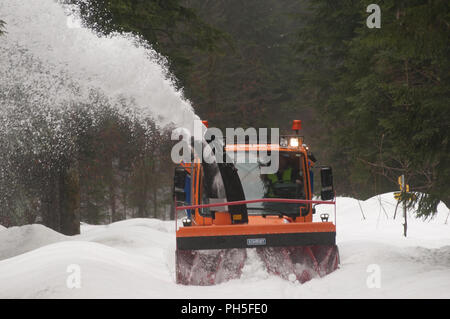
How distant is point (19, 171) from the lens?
1567cm

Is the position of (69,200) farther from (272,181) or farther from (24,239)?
(272,181)

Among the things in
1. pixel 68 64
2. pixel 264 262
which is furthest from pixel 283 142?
pixel 68 64

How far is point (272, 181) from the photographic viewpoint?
820cm

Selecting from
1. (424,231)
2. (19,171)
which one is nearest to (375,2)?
(424,231)

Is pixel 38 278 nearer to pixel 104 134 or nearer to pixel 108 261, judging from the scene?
pixel 108 261

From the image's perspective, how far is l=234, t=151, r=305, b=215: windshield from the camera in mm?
8016

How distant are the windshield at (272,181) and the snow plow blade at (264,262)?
977mm

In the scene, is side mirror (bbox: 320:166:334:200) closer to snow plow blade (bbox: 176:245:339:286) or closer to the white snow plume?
snow plow blade (bbox: 176:245:339:286)

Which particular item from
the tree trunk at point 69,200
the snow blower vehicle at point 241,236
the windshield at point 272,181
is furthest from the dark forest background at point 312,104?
the snow blower vehicle at point 241,236

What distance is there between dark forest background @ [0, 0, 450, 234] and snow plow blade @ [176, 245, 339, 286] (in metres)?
1.94

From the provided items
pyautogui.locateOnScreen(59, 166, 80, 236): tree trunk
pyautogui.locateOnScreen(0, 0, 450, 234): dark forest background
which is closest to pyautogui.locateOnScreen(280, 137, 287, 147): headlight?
pyautogui.locateOnScreen(0, 0, 450, 234): dark forest background

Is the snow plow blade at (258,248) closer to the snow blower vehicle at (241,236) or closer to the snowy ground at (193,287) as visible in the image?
the snow blower vehicle at (241,236)

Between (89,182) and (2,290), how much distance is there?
1548cm

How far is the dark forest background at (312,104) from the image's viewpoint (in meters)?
7.22
